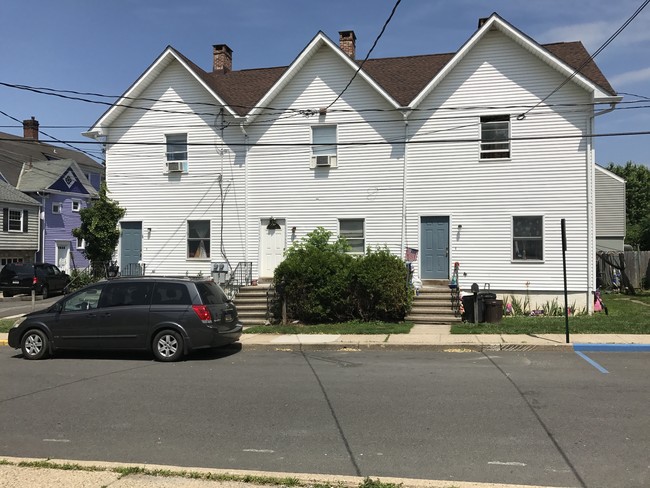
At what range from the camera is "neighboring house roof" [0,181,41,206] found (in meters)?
33.4

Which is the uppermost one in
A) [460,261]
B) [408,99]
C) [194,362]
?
[408,99]

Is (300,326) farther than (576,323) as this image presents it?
Yes

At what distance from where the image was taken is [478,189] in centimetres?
1769

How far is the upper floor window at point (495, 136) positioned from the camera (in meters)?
17.6

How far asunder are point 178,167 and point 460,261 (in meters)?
10.6

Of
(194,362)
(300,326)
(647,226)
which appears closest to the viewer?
(194,362)

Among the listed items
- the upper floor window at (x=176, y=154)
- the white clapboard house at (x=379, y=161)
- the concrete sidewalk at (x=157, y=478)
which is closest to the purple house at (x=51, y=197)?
the white clapboard house at (x=379, y=161)

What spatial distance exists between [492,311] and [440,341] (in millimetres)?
3317

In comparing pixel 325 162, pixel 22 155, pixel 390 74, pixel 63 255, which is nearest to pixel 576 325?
pixel 325 162

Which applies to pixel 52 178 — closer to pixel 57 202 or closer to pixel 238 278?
pixel 57 202

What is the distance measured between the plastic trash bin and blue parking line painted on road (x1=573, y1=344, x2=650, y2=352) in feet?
11.3

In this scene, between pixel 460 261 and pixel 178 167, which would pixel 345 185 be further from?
pixel 178 167

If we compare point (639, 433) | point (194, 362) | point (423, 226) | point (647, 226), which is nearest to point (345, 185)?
point (423, 226)

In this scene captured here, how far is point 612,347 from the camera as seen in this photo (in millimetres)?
11312
